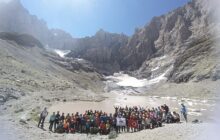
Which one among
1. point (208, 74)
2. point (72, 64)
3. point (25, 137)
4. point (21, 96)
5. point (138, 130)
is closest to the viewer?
point (25, 137)

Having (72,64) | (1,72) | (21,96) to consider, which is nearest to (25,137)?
(21,96)

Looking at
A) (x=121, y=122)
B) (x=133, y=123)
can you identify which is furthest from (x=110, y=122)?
(x=133, y=123)

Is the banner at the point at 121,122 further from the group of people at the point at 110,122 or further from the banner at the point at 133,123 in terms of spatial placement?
the banner at the point at 133,123

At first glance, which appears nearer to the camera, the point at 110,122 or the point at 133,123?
the point at 133,123

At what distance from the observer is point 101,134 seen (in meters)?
32.4

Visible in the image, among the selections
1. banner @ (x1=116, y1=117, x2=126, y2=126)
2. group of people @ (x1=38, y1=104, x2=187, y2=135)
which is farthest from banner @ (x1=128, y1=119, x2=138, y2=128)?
banner @ (x1=116, y1=117, x2=126, y2=126)

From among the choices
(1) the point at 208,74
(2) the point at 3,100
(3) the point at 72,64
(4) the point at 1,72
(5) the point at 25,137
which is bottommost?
(5) the point at 25,137

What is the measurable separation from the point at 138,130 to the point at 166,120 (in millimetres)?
3569

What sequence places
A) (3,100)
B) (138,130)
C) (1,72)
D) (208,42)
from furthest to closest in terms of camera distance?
1. (208,42)
2. (1,72)
3. (3,100)
4. (138,130)

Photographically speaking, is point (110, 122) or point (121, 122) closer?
point (121, 122)

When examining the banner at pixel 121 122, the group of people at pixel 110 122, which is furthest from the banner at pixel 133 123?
the banner at pixel 121 122

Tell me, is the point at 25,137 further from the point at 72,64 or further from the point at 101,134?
the point at 72,64

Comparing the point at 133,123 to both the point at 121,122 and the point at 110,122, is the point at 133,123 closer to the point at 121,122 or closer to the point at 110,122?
the point at 121,122

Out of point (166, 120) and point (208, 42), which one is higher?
point (208, 42)
